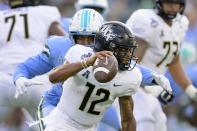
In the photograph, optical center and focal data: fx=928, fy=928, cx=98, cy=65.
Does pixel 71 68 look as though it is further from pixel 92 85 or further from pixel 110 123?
pixel 110 123

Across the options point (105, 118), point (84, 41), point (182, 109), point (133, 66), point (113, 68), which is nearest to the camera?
point (113, 68)

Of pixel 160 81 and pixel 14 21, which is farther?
pixel 14 21

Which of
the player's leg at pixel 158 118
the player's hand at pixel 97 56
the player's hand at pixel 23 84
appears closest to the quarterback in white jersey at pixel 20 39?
the player's leg at pixel 158 118

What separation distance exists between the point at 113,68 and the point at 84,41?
3.17 ft

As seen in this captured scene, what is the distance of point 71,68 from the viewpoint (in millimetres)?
5117

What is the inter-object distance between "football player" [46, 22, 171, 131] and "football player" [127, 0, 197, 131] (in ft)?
6.65

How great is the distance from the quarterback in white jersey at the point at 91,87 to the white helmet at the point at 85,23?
0.48m

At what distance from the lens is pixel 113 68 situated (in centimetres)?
490

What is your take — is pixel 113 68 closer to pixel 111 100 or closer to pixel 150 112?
pixel 111 100

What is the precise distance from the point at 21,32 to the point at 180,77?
4.54ft

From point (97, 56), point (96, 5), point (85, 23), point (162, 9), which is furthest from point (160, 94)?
point (97, 56)

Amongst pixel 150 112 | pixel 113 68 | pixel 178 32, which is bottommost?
pixel 150 112

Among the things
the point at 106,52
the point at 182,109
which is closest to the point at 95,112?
the point at 106,52

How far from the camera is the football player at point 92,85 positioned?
5227mm
